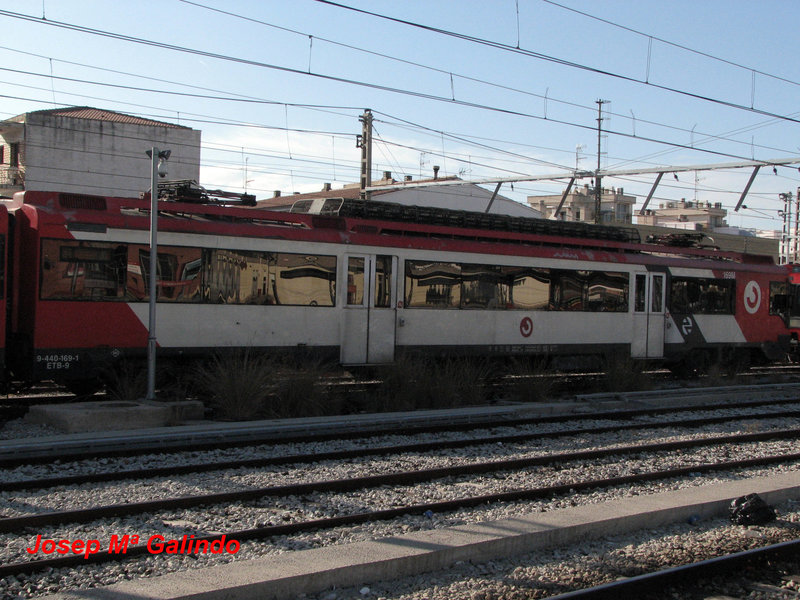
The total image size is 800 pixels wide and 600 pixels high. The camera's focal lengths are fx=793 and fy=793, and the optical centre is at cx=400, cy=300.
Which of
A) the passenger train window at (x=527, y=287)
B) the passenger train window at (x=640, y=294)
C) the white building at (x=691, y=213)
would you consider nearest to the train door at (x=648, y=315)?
the passenger train window at (x=640, y=294)

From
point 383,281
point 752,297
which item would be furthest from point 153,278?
point 752,297

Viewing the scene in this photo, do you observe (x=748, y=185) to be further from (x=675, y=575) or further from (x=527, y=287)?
(x=675, y=575)

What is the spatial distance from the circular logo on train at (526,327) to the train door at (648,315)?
129 inches

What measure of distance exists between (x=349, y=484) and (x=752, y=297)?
1658cm

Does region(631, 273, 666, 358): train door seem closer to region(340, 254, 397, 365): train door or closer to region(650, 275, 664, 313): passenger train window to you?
region(650, 275, 664, 313): passenger train window

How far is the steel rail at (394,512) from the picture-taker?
220 inches

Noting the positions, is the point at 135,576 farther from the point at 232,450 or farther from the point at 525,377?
the point at 525,377

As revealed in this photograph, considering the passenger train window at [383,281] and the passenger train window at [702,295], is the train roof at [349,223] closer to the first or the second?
the passenger train window at [383,281]

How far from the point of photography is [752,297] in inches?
837

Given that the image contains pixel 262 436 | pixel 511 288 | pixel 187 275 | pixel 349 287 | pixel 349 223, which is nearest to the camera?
pixel 262 436

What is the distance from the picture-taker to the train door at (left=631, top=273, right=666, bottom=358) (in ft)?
61.5

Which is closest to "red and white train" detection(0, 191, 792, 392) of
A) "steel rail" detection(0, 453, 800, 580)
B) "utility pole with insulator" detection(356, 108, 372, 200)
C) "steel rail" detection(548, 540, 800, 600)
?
"steel rail" detection(0, 453, 800, 580)

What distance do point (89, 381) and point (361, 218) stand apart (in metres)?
5.74

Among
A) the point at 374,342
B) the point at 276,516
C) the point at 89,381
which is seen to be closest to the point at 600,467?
the point at 276,516
